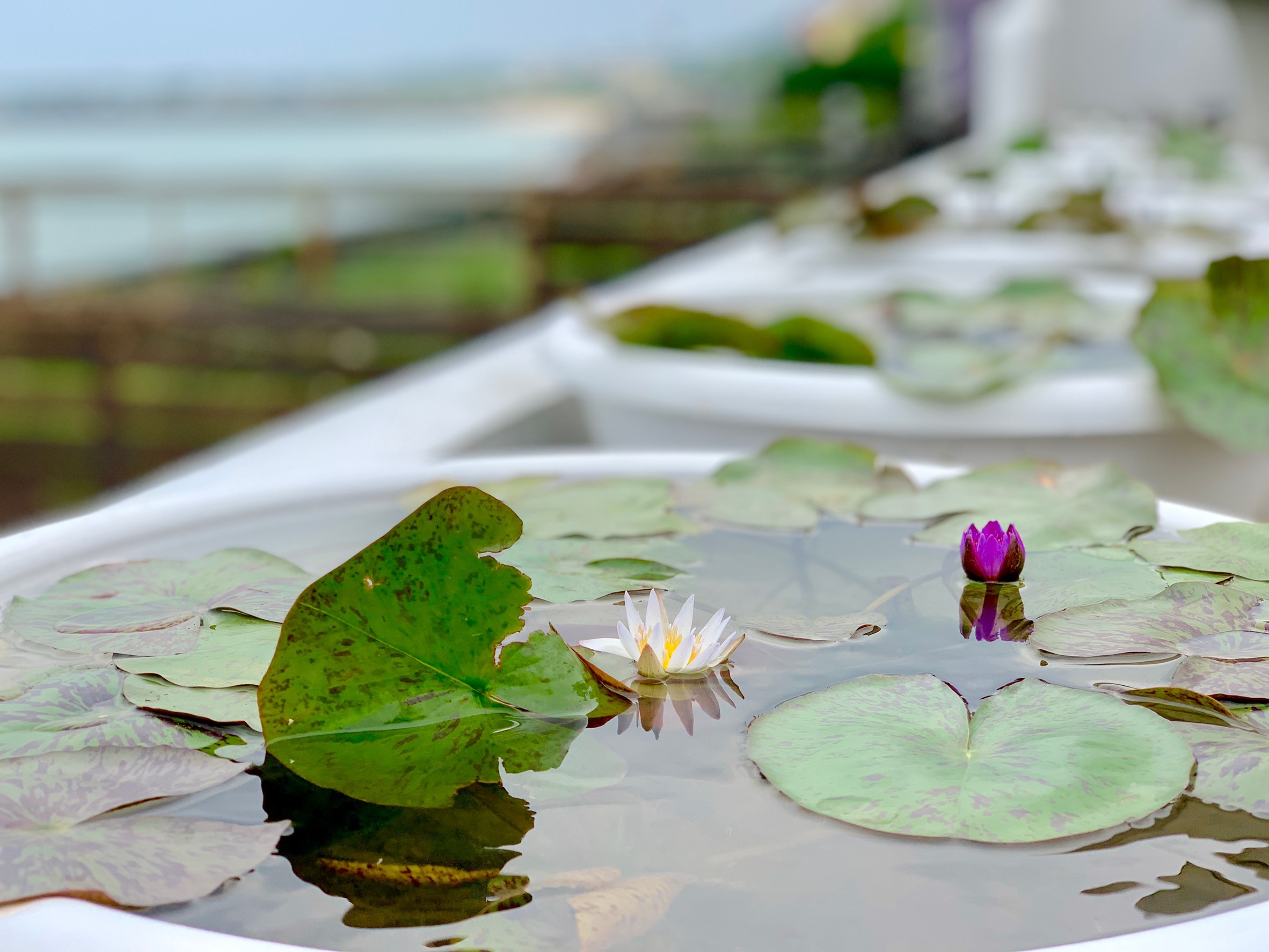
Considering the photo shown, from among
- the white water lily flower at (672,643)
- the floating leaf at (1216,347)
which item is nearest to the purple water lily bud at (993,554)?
the white water lily flower at (672,643)

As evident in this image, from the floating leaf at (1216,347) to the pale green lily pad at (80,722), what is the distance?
60cm

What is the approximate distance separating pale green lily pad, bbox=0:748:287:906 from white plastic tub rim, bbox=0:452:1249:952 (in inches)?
0.6

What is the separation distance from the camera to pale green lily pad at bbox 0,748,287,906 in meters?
0.26

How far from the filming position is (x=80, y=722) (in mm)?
328

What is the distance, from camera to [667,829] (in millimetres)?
294

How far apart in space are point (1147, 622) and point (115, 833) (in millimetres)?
297

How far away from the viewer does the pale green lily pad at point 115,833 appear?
26 centimetres

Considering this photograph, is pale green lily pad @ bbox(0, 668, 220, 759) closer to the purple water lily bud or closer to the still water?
the still water

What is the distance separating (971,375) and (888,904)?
1.85 ft

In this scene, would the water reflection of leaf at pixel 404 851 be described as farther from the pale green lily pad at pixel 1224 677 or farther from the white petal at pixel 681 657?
the pale green lily pad at pixel 1224 677

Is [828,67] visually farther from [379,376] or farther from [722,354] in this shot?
[722,354]

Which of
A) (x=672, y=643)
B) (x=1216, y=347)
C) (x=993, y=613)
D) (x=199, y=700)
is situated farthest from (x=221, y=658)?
(x=1216, y=347)

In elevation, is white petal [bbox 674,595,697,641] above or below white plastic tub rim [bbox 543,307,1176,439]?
below

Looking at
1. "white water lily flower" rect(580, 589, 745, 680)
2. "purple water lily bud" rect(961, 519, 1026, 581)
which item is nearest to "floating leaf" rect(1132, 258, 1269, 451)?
"purple water lily bud" rect(961, 519, 1026, 581)
